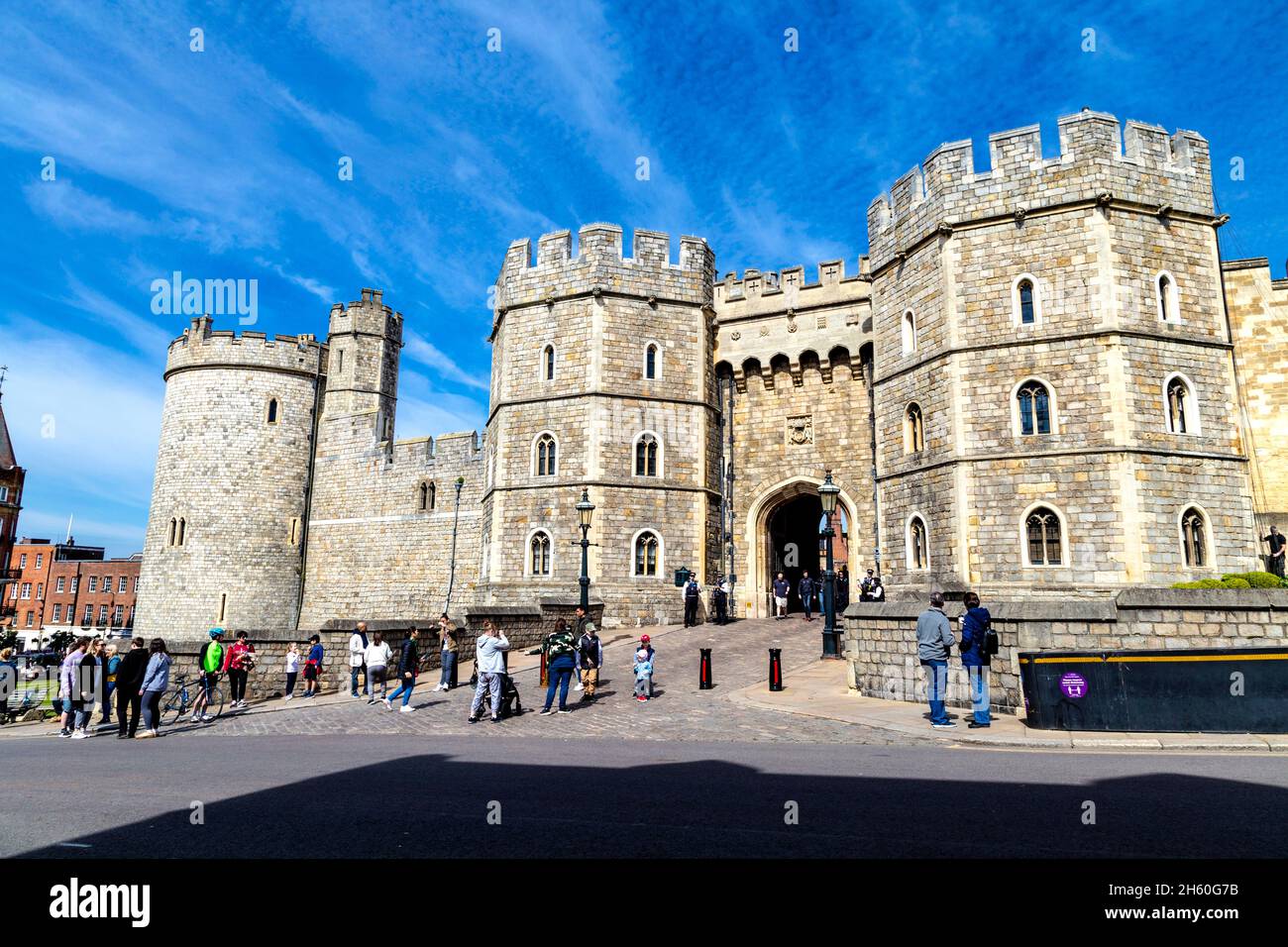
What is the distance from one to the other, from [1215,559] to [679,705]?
485 inches

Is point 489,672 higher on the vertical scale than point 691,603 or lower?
lower

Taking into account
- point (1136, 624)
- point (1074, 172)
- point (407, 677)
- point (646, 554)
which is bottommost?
point (407, 677)

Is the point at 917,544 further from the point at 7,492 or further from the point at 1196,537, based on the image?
the point at 7,492

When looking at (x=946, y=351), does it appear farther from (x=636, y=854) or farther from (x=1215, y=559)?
(x=636, y=854)

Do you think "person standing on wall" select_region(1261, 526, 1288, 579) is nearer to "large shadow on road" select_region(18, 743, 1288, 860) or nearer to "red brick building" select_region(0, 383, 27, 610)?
"large shadow on road" select_region(18, 743, 1288, 860)

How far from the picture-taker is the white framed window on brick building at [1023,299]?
1816cm

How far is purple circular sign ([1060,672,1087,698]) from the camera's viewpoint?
9.34 metres

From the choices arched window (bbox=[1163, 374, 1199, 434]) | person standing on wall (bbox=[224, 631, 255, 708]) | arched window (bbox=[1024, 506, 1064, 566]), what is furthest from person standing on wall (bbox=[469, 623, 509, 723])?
arched window (bbox=[1163, 374, 1199, 434])

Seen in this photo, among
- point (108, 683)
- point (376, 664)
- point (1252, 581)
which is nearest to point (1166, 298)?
point (1252, 581)

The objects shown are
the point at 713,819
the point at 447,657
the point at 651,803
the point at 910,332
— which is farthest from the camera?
the point at 910,332

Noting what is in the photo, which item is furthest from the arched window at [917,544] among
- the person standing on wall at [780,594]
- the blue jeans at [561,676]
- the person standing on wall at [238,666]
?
the person standing on wall at [238,666]

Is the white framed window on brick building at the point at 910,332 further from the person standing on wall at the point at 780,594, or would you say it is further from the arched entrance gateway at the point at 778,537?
the person standing on wall at the point at 780,594

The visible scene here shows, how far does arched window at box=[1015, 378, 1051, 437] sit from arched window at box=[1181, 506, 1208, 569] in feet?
10.7

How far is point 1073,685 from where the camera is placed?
938 cm
